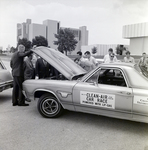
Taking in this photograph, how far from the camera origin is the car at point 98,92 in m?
3.34

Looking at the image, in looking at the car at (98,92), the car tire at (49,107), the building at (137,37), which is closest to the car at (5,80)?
the car at (98,92)

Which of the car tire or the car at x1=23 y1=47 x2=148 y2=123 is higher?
the car at x1=23 y1=47 x2=148 y2=123

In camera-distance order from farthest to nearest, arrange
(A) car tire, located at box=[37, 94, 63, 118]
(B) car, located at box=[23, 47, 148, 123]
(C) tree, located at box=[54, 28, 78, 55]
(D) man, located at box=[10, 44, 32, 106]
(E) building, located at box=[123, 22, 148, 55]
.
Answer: (C) tree, located at box=[54, 28, 78, 55] → (E) building, located at box=[123, 22, 148, 55] → (D) man, located at box=[10, 44, 32, 106] → (A) car tire, located at box=[37, 94, 63, 118] → (B) car, located at box=[23, 47, 148, 123]

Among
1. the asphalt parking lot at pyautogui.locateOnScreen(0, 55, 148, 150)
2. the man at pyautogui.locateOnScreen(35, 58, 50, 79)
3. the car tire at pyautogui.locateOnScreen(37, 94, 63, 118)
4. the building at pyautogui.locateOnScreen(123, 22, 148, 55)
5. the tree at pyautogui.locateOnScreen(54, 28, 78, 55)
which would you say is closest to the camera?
the asphalt parking lot at pyautogui.locateOnScreen(0, 55, 148, 150)

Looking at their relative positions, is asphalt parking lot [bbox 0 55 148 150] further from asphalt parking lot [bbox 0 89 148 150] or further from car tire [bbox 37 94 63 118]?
car tire [bbox 37 94 63 118]

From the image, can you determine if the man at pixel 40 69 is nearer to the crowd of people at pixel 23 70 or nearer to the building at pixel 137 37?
the crowd of people at pixel 23 70

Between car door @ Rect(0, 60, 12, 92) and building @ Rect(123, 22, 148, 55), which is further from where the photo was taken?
building @ Rect(123, 22, 148, 55)

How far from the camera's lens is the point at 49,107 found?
4191 millimetres

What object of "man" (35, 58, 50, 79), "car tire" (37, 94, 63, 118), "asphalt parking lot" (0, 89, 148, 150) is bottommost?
"asphalt parking lot" (0, 89, 148, 150)

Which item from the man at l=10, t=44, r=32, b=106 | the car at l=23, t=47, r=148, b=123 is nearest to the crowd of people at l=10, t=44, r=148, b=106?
the man at l=10, t=44, r=32, b=106

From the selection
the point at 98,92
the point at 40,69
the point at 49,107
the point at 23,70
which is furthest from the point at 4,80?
the point at 98,92

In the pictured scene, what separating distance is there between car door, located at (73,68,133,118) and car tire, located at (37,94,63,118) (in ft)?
1.73

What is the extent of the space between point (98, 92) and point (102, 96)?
0.12 meters

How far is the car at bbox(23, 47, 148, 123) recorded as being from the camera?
334 centimetres
